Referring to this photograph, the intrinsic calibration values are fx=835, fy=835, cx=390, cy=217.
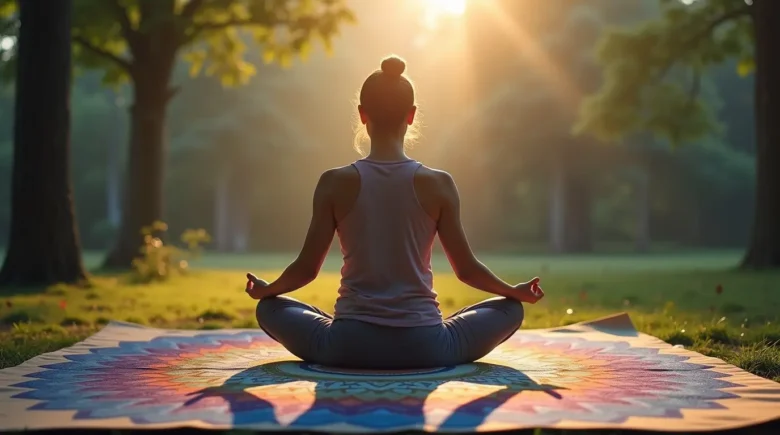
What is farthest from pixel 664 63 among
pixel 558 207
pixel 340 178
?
pixel 340 178

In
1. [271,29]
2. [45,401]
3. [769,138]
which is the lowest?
[45,401]

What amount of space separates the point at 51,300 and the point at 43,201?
1.98 meters

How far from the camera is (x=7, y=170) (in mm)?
35781

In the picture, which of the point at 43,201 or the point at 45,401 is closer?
the point at 45,401

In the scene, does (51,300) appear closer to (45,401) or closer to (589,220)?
(45,401)

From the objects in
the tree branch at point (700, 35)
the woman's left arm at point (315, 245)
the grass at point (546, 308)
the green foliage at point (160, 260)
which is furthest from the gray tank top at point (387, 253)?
the tree branch at point (700, 35)

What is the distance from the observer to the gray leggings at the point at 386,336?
4.12 meters

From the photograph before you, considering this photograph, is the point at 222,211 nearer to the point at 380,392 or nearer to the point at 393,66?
the point at 393,66

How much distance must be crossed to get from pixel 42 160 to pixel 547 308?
21.2 feet

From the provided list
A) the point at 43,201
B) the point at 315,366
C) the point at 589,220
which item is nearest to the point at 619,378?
the point at 315,366

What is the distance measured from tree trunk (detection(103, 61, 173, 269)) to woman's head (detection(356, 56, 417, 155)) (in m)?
11.6

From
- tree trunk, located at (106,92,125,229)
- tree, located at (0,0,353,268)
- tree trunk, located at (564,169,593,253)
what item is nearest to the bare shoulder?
tree, located at (0,0,353,268)

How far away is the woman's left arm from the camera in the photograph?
429 centimetres

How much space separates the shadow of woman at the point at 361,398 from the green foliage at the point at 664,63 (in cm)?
1358
